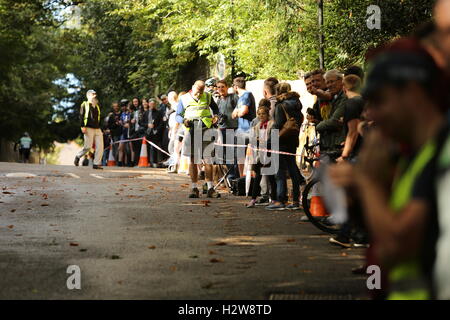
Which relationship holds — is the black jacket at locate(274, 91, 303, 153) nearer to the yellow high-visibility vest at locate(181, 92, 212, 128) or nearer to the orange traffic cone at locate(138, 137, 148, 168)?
the yellow high-visibility vest at locate(181, 92, 212, 128)

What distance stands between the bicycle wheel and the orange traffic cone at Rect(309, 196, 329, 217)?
0.10 feet

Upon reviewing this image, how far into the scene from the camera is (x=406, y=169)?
300cm

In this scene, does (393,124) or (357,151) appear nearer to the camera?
(393,124)

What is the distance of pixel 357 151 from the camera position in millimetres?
10219

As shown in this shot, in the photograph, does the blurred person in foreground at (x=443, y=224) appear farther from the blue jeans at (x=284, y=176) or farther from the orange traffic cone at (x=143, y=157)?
the orange traffic cone at (x=143, y=157)

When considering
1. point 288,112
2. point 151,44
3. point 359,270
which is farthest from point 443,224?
point 151,44

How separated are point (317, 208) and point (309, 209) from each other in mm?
197

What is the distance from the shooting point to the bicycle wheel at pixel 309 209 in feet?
37.6

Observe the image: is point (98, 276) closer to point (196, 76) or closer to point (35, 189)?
point (35, 189)

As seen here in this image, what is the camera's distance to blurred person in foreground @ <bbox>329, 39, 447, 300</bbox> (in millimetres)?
2809

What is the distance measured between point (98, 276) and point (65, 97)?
5575cm
